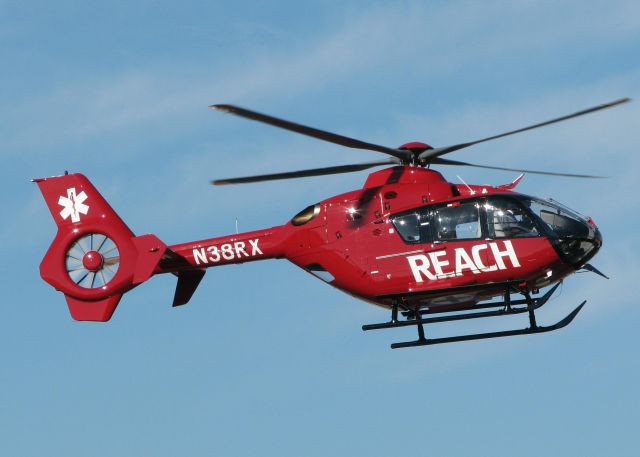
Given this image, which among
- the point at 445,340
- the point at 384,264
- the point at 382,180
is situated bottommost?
the point at 445,340

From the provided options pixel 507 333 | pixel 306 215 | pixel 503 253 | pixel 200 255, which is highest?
pixel 306 215

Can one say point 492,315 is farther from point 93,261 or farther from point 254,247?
point 93,261

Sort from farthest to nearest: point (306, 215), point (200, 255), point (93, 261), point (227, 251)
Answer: point (93, 261) → point (200, 255) → point (227, 251) → point (306, 215)

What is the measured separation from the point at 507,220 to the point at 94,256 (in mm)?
8311

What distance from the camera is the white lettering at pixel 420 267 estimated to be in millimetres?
21970

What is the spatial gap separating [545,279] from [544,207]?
124cm

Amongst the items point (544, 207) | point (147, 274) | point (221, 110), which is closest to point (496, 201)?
point (544, 207)

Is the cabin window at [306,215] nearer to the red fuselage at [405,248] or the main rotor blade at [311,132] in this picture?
the red fuselage at [405,248]

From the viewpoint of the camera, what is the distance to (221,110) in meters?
19.0

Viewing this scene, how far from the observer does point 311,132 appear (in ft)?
68.8

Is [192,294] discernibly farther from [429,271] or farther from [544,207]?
[544,207]

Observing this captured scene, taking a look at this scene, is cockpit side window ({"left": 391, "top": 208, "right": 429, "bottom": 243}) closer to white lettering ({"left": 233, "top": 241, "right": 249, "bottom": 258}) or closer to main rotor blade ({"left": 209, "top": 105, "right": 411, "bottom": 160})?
main rotor blade ({"left": 209, "top": 105, "right": 411, "bottom": 160})

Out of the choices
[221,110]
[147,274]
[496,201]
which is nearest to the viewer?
[221,110]

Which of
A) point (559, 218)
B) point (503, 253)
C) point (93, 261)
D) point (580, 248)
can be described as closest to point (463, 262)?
point (503, 253)
